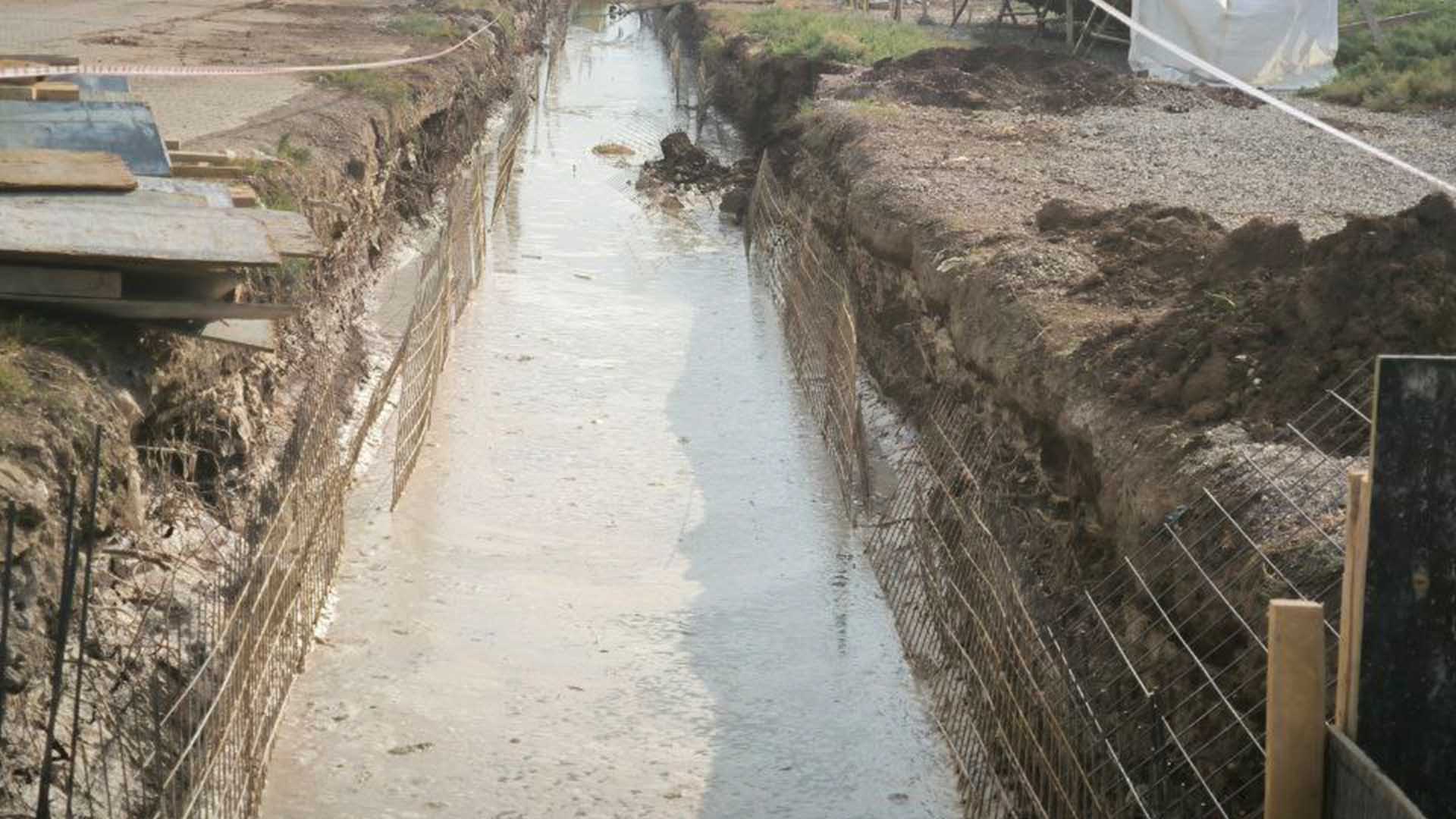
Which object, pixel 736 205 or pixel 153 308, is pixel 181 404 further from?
pixel 736 205

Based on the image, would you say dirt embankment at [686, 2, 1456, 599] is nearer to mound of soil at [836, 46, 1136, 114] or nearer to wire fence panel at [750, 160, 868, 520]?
wire fence panel at [750, 160, 868, 520]

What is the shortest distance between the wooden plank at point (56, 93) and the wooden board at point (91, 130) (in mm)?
356

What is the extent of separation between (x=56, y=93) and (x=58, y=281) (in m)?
2.83

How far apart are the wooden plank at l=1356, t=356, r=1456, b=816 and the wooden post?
181 millimetres

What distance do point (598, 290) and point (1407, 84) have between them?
419 inches

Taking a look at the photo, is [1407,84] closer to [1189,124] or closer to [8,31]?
[1189,124]

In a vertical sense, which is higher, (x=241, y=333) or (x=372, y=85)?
(x=241, y=333)

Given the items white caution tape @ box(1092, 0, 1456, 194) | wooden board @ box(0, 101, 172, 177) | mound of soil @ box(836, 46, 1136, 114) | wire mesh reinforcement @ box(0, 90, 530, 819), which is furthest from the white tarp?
wooden board @ box(0, 101, 172, 177)

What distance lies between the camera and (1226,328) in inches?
353

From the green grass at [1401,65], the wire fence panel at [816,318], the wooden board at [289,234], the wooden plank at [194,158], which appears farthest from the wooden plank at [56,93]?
the green grass at [1401,65]

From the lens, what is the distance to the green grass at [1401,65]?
2112cm

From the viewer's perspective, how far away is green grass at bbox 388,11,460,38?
24.8 m

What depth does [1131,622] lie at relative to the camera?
7398 mm

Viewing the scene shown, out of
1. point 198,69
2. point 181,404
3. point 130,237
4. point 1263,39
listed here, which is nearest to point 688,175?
point 198,69
